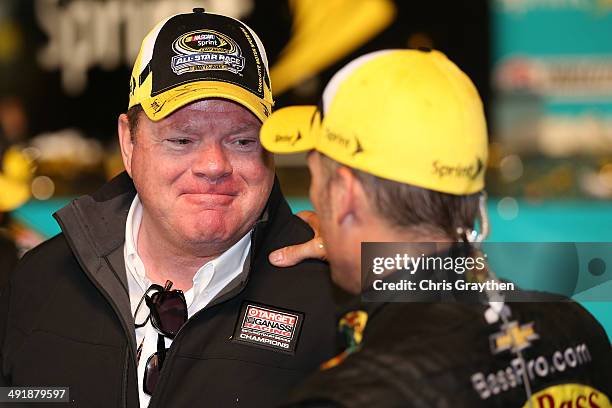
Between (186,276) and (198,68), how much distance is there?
48cm

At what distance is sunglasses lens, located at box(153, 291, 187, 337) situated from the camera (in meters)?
2.16

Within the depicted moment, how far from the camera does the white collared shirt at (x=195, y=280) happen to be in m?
2.19

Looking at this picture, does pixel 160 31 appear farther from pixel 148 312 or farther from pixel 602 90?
pixel 602 90

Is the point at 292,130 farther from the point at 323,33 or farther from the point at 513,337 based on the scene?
the point at 323,33

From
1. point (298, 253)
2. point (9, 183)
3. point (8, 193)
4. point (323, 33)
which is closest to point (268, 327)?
point (298, 253)

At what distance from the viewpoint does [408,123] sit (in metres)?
1.68

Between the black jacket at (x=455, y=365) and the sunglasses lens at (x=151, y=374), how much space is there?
55 centimetres

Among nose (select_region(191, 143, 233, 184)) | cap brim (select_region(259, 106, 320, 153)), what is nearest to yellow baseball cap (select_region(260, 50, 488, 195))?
cap brim (select_region(259, 106, 320, 153))

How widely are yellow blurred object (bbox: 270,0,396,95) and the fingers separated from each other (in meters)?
4.46

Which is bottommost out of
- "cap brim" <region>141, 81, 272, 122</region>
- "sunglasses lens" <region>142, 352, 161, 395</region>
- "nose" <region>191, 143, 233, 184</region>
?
"sunglasses lens" <region>142, 352, 161, 395</region>

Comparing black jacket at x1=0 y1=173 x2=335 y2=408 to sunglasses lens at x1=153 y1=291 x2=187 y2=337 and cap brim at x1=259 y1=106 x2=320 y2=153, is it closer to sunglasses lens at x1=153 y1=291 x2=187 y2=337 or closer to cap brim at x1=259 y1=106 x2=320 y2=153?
sunglasses lens at x1=153 y1=291 x2=187 y2=337

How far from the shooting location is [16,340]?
224 cm

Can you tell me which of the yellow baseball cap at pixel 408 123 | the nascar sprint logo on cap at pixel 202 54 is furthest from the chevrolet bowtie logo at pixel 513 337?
the nascar sprint logo on cap at pixel 202 54

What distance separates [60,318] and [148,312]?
0.68ft
